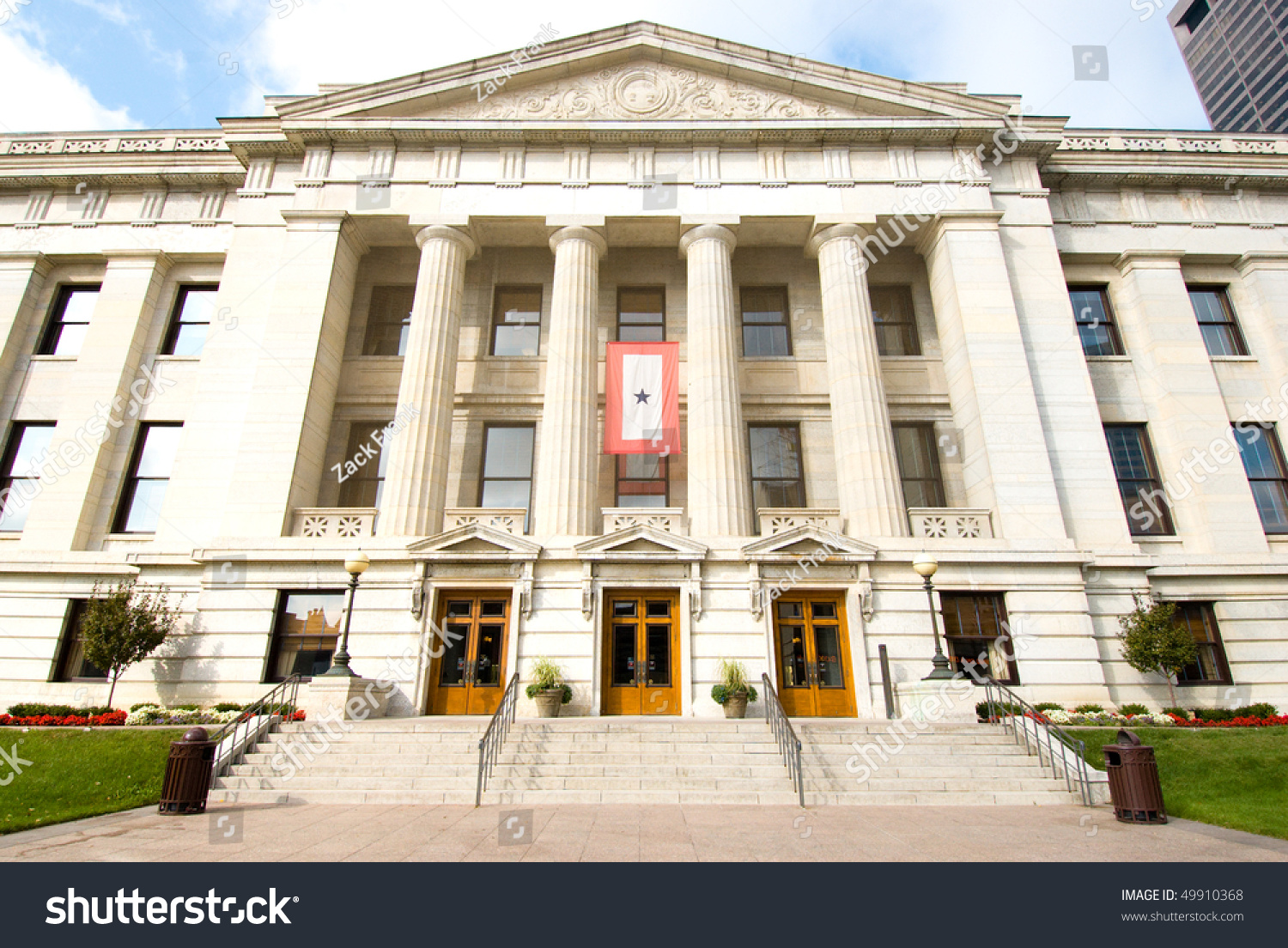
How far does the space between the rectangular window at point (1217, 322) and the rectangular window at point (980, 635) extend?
1455 cm

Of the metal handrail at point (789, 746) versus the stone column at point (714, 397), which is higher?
the stone column at point (714, 397)

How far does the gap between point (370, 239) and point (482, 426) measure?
831cm

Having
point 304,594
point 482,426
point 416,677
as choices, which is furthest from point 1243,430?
point 304,594

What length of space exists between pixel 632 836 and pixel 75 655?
20778 mm

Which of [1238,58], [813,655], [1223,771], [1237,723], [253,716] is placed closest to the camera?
[1223,771]

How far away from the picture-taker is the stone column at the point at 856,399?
19.6 metres

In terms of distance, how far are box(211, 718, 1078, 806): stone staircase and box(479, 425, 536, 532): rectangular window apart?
29.2 ft

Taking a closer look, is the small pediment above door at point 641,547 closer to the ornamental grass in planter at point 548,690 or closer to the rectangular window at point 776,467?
the ornamental grass in planter at point 548,690

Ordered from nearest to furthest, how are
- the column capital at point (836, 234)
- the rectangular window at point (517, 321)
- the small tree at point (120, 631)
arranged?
the small tree at point (120, 631), the column capital at point (836, 234), the rectangular window at point (517, 321)

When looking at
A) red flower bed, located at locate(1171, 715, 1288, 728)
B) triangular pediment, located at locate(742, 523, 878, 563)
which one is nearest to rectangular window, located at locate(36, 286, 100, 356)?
triangular pediment, located at locate(742, 523, 878, 563)

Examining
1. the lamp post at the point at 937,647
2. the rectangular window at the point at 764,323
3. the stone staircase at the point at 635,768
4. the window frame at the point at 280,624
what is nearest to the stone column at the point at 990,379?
the lamp post at the point at 937,647

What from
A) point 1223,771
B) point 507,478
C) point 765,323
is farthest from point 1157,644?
point 507,478

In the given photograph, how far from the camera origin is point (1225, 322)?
2500 cm

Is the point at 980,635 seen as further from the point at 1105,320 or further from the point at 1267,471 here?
the point at 1105,320
